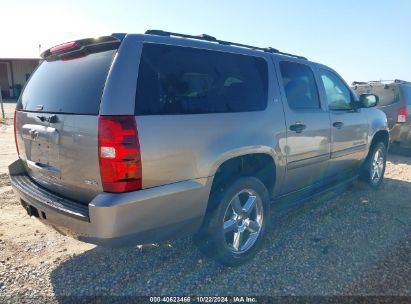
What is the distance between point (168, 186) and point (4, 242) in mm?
2350

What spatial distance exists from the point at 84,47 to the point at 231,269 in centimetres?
235

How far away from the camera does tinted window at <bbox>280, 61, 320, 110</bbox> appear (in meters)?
3.64

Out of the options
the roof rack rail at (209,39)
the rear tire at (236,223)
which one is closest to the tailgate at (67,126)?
the roof rack rail at (209,39)

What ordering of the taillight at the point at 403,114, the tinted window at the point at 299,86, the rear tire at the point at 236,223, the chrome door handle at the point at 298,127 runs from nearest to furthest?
the rear tire at the point at 236,223 < the chrome door handle at the point at 298,127 < the tinted window at the point at 299,86 < the taillight at the point at 403,114

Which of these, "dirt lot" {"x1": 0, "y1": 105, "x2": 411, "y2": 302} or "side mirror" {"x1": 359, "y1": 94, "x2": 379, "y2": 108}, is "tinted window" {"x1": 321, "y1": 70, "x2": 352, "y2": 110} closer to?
"side mirror" {"x1": 359, "y1": 94, "x2": 379, "y2": 108}

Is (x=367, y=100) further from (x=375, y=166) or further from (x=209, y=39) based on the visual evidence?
(x=209, y=39)

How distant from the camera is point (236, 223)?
3.23 metres

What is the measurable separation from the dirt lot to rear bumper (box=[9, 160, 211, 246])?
58 centimetres

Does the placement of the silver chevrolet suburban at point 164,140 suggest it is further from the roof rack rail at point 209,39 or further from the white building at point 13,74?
the white building at point 13,74

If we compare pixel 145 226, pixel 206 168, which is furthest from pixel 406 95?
pixel 145 226

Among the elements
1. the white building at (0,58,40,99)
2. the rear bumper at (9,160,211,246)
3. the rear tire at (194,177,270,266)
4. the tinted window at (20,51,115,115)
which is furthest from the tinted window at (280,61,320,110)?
the white building at (0,58,40,99)

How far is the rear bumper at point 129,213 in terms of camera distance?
2.23m

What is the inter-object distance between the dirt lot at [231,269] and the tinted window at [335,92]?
1.51 metres

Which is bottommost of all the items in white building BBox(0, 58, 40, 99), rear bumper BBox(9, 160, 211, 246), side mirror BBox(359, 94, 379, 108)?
rear bumper BBox(9, 160, 211, 246)
